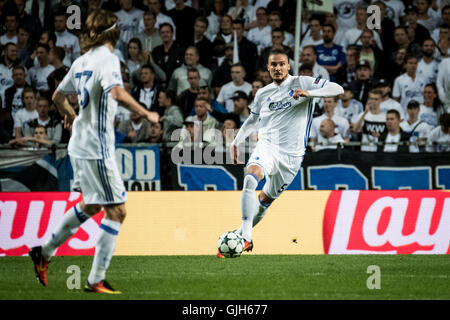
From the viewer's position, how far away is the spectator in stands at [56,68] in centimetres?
1478

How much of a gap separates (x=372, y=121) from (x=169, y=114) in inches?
132

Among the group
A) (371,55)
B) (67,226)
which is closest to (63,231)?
(67,226)

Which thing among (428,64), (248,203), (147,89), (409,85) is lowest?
(248,203)

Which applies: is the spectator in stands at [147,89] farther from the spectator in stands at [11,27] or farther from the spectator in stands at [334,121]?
the spectator in stands at [11,27]

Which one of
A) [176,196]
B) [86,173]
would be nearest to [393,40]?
[176,196]

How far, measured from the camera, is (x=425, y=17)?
588 inches

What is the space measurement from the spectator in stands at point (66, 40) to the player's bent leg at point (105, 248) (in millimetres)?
9022

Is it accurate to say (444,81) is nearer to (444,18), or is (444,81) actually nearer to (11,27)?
(444,18)

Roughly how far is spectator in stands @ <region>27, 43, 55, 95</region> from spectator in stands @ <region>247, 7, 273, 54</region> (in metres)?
3.77

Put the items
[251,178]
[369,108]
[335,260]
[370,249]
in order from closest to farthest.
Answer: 1. [251,178]
2. [335,260]
3. [370,249]
4. [369,108]

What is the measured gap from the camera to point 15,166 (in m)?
12.3

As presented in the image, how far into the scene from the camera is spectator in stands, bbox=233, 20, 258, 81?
580 inches
